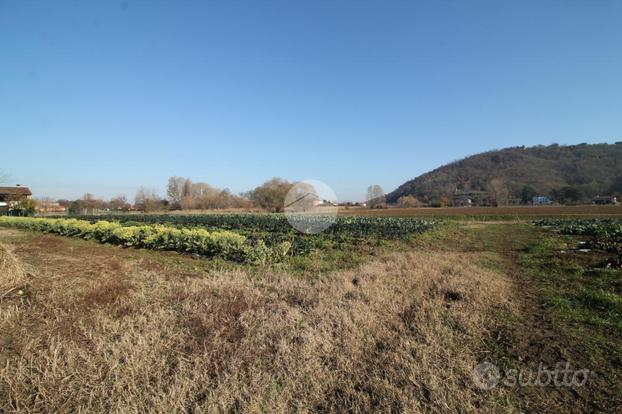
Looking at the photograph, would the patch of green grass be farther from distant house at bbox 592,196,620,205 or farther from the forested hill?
the forested hill

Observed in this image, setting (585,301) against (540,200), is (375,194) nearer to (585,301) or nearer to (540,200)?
(540,200)

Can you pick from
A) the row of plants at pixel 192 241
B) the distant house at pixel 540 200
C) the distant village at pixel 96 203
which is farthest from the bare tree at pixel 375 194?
the row of plants at pixel 192 241

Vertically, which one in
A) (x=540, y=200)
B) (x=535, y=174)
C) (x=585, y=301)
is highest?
(x=535, y=174)

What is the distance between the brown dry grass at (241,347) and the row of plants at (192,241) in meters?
4.39

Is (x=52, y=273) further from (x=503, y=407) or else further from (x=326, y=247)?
(x=326, y=247)

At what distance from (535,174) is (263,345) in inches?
5504

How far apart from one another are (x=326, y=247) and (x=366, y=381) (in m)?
10.6

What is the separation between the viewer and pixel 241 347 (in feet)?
13.1

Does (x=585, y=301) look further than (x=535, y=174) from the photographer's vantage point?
No

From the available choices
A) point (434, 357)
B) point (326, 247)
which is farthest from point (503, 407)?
point (326, 247)

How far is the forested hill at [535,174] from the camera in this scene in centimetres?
8694

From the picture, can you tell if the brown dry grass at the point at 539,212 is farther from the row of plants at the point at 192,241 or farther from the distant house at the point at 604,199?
the row of plants at the point at 192,241

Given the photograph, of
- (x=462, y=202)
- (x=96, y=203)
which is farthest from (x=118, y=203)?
(x=462, y=202)

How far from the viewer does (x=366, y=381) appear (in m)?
3.39
